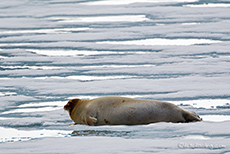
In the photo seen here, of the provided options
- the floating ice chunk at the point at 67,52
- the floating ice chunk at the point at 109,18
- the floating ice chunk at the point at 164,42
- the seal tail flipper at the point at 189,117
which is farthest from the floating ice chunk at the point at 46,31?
the seal tail flipper at the point at 189,117

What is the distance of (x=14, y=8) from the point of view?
1412cm

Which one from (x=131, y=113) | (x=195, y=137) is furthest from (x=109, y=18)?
(x=195, y=137)

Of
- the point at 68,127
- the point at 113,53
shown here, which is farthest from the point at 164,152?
the point at 113,53

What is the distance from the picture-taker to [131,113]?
15.7ft

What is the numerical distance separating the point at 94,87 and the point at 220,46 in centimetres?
330

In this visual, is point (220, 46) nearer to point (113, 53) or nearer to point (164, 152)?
point (113, 53)

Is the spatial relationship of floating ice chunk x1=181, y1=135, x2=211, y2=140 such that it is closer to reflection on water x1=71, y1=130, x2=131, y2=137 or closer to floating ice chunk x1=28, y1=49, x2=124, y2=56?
reflection on water x1=71, y1=130, x2=131, y2=137

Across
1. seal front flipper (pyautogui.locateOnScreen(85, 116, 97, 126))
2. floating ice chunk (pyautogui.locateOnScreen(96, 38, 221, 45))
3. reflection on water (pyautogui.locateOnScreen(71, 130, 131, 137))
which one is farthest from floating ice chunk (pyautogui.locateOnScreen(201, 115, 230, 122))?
floating ice chunk (pyautogui.locateOnScreen(96, 38, 221, 45))

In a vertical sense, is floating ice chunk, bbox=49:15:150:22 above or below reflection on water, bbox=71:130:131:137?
above

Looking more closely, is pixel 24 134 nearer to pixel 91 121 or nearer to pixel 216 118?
pixel 91 121

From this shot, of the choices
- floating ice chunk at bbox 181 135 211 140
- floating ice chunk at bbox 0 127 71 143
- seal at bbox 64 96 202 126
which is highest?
seal at bbox 64 96 202 126

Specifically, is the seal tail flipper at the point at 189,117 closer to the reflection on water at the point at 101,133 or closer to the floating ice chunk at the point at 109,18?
the reflection on water at the point at 101,133

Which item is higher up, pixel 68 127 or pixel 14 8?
pixel 14 8

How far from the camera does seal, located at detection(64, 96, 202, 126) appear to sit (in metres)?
4.78
